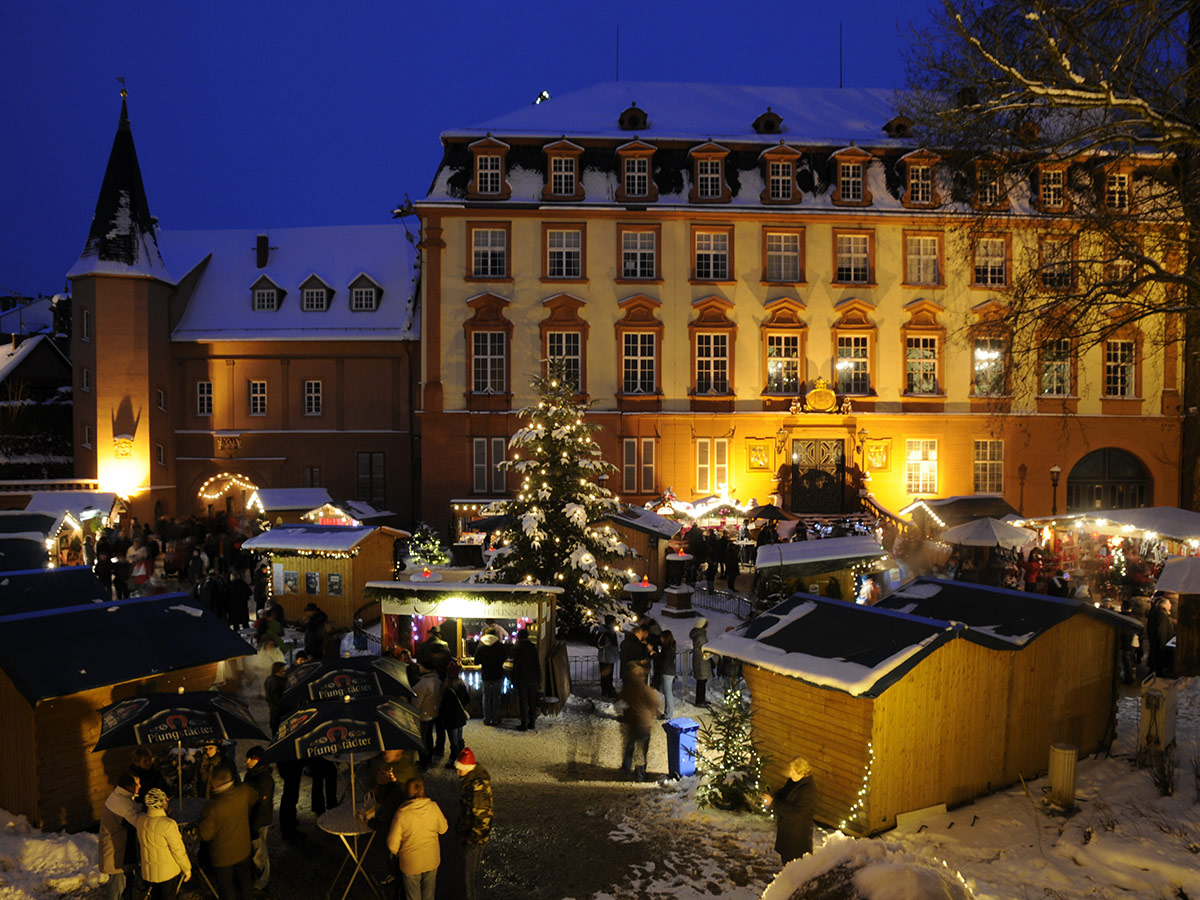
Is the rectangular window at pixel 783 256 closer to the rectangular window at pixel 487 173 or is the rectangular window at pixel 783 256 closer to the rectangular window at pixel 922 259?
the rectangular window at pixel 922 259

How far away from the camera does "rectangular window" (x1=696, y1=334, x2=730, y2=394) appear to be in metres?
32.6

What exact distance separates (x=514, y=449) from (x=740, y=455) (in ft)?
28.9

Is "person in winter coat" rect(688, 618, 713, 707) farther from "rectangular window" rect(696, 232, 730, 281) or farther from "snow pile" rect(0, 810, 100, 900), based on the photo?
"rectangular window" rect(696, 232, 730, 281)

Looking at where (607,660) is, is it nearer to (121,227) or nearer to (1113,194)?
(1113,194)

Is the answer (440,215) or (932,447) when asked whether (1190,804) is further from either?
(440,215)

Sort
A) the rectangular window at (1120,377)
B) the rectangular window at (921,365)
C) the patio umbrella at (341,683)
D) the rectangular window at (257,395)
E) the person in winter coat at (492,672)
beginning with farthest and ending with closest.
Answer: the rectangular window at (257,395) < the rectangular window at (1120,377) < the rectangular window at (921,365) < the person in winter coat at (492,672) < the patio umbrella at (341,683)

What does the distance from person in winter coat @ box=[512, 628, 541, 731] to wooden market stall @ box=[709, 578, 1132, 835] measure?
3609 millimetres

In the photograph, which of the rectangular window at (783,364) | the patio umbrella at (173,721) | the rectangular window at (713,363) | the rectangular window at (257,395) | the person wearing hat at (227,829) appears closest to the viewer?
the person wearing hat at (227,829)

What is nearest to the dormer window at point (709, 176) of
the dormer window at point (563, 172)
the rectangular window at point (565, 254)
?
the dormer window at point (563, 172)

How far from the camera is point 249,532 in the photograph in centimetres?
2944

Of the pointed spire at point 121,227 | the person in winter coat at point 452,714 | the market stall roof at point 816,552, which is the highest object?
the pointed spire at point 121,227

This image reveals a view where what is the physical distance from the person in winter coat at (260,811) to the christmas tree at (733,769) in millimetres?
4878

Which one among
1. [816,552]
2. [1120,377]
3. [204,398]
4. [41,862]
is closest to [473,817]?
[41,862]

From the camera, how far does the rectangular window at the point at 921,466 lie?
33.2 metres
